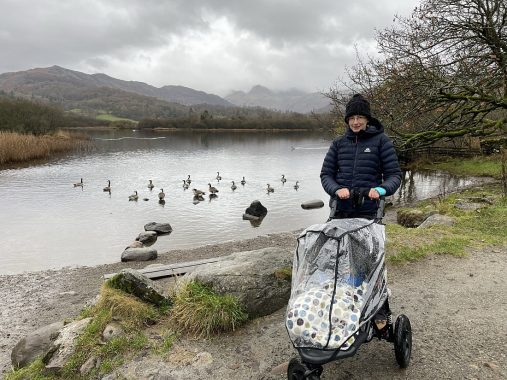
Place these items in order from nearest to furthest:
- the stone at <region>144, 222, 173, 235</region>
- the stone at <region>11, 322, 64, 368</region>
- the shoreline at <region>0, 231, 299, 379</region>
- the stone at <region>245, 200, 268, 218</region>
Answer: the stone at <region>11, 322, 64, 368</region> < the shoreline at <region>0, 231, 299, 379</region> < the stone at <region>144, 222, 173, 235</region> < the stone at <region>245, 200, 268, 218</region>

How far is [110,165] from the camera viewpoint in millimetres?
43594

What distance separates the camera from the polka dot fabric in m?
3.59

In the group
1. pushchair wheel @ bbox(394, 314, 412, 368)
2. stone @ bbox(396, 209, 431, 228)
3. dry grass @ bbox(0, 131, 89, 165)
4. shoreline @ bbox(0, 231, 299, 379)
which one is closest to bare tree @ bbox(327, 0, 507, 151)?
stone @ bbox(396, 209, 431, 228)

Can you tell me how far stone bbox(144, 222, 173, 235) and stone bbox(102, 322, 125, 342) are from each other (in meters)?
12.8

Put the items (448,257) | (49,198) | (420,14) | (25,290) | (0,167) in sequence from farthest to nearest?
(0,167)
(49,198)
(420,14)
(25,290)
(448,257)

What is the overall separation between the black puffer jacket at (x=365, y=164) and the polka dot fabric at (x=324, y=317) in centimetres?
154

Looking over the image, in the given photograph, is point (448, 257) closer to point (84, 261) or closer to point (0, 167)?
point (84, 261)

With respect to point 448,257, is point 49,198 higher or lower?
lower

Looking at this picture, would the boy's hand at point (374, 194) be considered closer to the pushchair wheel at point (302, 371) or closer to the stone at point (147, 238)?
the pushchair wheel at point (302, 371)

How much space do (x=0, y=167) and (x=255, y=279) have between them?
40.3m

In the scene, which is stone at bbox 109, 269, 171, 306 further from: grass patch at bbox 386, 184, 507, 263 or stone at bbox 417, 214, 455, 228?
stone at bbox 417, 214, 455, 228

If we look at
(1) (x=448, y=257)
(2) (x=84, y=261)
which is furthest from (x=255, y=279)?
(2) (x=84, y=261)

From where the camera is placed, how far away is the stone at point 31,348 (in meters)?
6.70

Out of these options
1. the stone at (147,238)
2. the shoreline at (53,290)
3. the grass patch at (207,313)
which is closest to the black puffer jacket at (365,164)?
the grass patch at (207,313)
